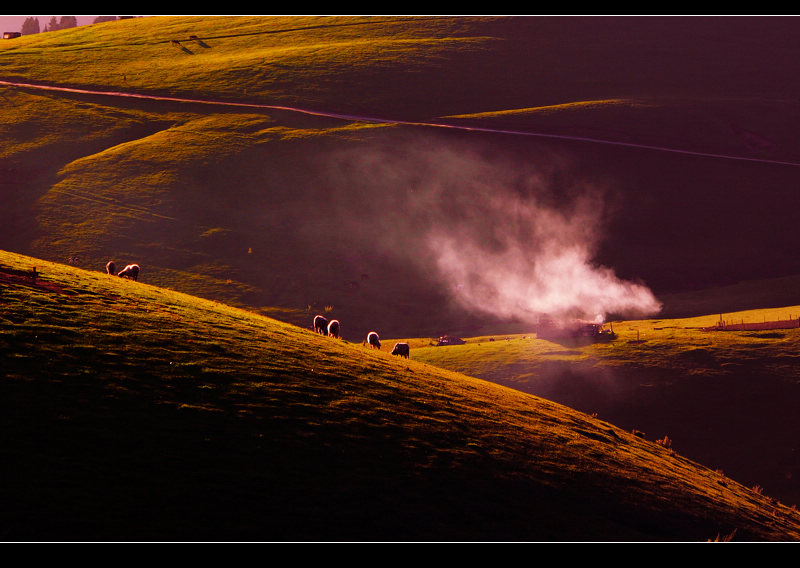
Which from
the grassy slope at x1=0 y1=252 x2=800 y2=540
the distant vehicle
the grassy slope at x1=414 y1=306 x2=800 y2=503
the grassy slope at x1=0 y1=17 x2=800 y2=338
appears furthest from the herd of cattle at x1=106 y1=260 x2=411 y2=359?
the grassy slope at x1=0 y1=17 x2=800 y2=338

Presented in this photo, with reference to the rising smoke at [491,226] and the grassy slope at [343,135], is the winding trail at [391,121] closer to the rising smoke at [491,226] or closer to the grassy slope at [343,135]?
the grassy slope at [343,135]

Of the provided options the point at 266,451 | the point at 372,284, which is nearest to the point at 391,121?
the point at 372,284

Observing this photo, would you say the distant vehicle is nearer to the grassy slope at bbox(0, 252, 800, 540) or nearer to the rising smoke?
the rising smoke

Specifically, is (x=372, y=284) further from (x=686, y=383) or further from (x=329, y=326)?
(x=686, y=383)

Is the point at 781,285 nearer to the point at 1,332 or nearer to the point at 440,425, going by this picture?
the point at 440,425

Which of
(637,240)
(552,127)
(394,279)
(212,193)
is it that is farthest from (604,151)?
(212,193)
